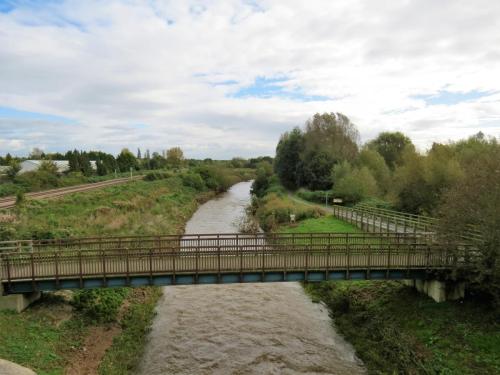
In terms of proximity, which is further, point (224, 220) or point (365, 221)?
point (224, 220)

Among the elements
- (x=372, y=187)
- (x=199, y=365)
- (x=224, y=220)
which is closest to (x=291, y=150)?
(x=372, y=187)

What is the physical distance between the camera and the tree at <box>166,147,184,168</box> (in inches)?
5635

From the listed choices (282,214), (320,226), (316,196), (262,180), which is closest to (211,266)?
(320,226)

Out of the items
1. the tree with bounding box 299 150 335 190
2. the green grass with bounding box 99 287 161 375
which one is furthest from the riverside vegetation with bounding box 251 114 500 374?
the tree with bounding box 299 150 335 190

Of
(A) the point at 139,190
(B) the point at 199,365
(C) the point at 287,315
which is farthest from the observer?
(A) the point at 139,190

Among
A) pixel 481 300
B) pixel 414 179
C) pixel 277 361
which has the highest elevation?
pixel 414 179

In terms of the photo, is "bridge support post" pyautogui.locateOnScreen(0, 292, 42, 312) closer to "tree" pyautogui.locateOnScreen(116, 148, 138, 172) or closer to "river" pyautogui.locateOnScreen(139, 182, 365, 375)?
"river" pyautogui.locateOnScreen(139, 182, 365, 375)

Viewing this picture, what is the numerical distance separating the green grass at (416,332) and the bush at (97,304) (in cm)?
1099

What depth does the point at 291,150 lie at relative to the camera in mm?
76062

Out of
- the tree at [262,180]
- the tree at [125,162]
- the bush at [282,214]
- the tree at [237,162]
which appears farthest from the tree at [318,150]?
the tree at [237,162]

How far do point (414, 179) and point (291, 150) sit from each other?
3927 centimetres

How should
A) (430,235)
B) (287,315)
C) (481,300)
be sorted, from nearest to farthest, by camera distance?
1. (481,300)
2. (430,235)
3. (287,315)

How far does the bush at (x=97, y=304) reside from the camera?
17.7 m

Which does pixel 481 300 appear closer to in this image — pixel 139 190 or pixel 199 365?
pixel 199 365
